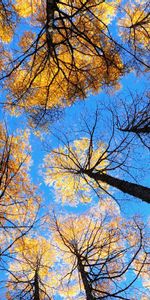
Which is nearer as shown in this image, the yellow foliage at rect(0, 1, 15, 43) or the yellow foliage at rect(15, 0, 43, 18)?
the yellow foliage at rect(0, 1, 15, 43)

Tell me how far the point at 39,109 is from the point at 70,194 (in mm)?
3892

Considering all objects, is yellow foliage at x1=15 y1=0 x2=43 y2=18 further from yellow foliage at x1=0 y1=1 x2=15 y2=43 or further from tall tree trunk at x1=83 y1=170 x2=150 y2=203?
tall tree trunk at x1=83 y1=170 x2=150 y2=203

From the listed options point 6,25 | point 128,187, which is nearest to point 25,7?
point 6,25

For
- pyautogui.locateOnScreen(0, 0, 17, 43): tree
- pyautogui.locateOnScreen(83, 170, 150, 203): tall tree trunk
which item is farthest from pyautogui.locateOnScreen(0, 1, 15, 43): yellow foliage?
pyautogui.locateOnScreen(83, 170, 150, 203): tall tree trunk

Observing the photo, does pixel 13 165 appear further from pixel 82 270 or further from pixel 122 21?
pixel 122 21

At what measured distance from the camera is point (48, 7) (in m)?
6.31

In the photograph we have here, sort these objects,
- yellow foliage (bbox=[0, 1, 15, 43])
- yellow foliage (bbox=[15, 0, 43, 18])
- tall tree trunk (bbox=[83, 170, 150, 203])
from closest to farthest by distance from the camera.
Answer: tall tree trunk (bbox=[83, 170, 150, 203]) < yellow foliage (bbox=[0, 1, 15, 43]) < yellow foliage (bbox=[15, 0, 43, 18])

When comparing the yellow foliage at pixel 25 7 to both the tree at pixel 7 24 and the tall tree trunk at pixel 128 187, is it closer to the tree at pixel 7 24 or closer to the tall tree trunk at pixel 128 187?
the tree at pixel 7 24

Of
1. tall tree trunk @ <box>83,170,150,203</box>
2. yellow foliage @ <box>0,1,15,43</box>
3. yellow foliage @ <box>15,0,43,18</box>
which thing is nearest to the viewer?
tall tree trunk @ <box>83,170,150,203</box>

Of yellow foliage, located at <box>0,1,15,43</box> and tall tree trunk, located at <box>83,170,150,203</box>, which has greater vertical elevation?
yellow foliage, located at <box>0,1,15,43</box>

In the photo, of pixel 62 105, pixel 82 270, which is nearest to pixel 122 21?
pixel 62 105

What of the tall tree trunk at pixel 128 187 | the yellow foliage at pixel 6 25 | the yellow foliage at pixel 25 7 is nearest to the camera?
the tall tree trunk at pixel 128 187

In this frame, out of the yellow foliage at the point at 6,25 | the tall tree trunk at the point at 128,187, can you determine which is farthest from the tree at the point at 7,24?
the tall tree trunk at the point at 128,187

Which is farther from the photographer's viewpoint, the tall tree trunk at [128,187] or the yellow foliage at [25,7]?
the yellow foliage at [25,7]
